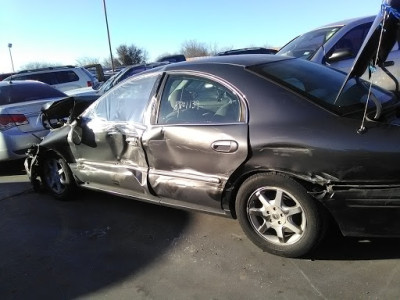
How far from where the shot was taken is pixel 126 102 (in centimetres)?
440

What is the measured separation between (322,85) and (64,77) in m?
12.1

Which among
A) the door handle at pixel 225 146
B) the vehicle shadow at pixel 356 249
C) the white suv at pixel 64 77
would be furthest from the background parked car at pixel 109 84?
the vehicle shadow at pixel 356 249

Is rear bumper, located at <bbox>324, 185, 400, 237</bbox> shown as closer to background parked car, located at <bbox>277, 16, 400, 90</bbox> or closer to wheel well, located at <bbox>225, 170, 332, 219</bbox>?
wheel well, located at <bbox>225, 170, 332, 219</bbox>

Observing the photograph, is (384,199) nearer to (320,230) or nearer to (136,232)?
(320,230)

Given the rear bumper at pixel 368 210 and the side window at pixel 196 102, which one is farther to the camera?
the side window at pixel 196 102

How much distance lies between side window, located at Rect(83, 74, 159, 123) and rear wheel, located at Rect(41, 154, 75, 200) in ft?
2.64

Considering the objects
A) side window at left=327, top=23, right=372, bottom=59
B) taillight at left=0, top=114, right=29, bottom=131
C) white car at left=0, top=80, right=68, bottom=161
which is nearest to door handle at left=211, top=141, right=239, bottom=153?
side window at left=327, top=23, right=372, bottom=59

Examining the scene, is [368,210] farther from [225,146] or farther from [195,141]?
[195,141]

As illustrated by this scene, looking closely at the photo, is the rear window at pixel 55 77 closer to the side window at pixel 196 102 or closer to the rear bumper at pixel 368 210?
the side window at pixel 196 102

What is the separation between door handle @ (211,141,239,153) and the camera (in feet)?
11.2

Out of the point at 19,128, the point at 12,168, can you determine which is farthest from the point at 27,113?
the point at 12,168

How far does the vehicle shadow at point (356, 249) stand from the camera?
3.32 m

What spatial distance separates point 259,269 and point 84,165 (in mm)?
2370

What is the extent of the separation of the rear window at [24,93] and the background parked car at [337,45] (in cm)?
411
